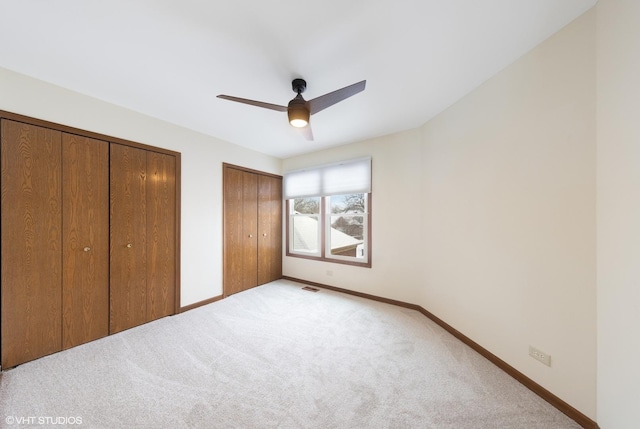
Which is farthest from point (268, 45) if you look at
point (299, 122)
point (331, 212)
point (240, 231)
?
point (240, 231)

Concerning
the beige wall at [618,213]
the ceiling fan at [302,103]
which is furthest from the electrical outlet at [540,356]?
the ceiling fan at [302,103]

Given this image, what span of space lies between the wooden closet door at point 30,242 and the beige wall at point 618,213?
4257 mm

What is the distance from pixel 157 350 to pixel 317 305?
190 cm

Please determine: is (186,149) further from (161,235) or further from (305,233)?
(305,233)

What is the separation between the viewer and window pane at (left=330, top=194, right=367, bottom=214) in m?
3.62

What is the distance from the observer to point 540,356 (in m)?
1.59

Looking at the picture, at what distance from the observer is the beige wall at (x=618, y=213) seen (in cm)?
110

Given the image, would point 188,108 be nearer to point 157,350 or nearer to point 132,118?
point 132,118

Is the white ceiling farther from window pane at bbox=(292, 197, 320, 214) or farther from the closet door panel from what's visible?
window pane at bbox=(292, 197, 320, 214)

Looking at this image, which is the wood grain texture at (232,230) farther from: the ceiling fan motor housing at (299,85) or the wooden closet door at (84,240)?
the ceiling fan motor housing at (299,85)

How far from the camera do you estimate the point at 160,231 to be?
110 inches

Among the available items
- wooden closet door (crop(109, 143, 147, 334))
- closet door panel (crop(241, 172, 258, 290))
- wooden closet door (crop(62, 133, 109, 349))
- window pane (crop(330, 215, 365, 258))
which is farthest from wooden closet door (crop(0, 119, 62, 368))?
window pane (crop(330, 215, 365, 258))

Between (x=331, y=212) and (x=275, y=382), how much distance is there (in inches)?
105

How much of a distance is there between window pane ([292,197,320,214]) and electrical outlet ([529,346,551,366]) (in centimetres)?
313
